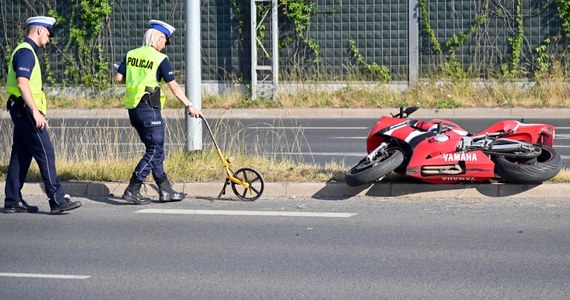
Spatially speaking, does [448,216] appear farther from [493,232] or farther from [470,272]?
[470,272]

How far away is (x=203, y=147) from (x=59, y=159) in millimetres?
1936

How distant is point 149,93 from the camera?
35.3ft

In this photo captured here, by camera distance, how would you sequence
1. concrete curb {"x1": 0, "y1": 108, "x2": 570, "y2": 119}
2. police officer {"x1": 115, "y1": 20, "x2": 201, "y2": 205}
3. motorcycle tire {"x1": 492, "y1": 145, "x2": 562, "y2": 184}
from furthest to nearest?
concrete curb {"x1": 0, "y1": 108, "x2": 570, "y2": 119}, police officer {"x1": 115, "y1": 20, "x2": 201, "y2": 205}, motorcycle tire {"x1": 492, "y1": 145, "x2": 562, "y2": 184}

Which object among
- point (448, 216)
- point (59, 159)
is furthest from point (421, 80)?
point (448, 216)

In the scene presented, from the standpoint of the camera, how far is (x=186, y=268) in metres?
8.06

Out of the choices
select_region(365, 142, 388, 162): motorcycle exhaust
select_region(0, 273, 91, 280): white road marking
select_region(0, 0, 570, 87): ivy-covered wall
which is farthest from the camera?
select_region(0, 0, 570, 87): ivy-covered wall

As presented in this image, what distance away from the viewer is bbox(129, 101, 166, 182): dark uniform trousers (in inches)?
424

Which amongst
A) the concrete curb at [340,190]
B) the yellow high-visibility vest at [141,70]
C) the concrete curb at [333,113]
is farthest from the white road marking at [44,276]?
the concrete curb at [333,113]

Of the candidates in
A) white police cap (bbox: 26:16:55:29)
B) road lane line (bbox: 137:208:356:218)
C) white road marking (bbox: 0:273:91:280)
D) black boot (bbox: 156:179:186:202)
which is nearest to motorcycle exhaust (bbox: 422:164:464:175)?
road lane line (bbox: 137:208:356:218)

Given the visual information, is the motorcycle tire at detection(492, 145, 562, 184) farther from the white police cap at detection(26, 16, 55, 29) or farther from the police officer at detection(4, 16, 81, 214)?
the white police cap at detection(26, 16, 55, 29)

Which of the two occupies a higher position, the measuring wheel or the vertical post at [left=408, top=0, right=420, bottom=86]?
the vertical post at [left=408, top=0, right=420, bottom=86]

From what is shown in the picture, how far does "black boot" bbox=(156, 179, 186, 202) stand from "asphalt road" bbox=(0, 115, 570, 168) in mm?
1703

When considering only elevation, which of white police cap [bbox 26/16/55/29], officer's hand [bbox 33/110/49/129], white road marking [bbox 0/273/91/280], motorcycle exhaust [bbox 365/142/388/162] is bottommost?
white road marking [bbox 0/273/91/280]

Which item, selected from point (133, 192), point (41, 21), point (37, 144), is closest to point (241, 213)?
point (133, 192)
